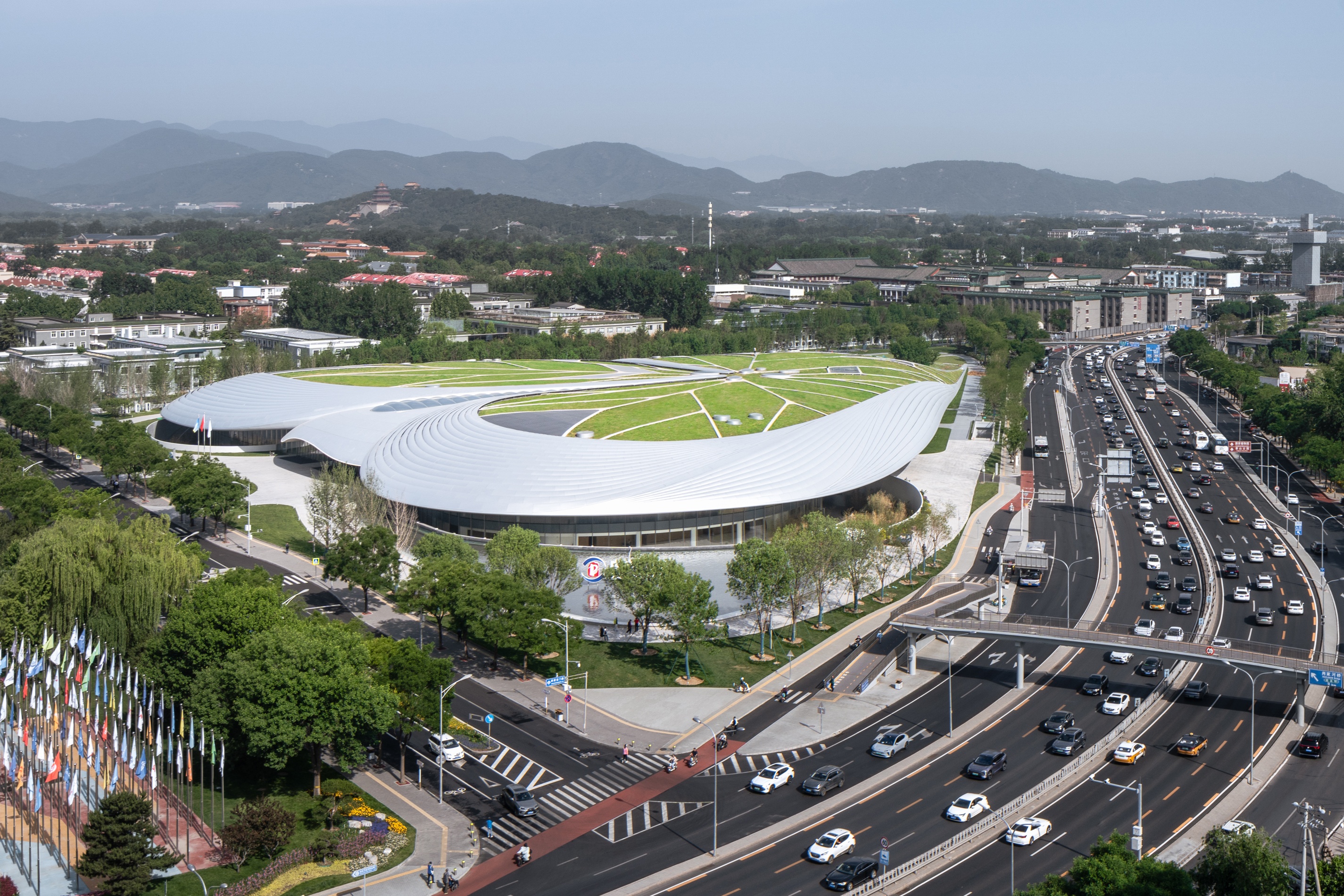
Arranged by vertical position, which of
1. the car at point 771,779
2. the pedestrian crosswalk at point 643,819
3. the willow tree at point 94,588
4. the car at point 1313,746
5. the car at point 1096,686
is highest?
the willow tree at point 94,588

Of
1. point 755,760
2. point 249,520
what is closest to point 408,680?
point 755,760

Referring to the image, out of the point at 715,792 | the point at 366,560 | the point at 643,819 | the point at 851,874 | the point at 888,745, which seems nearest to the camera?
the point at 851,874

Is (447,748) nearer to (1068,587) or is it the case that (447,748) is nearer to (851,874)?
(851,874)

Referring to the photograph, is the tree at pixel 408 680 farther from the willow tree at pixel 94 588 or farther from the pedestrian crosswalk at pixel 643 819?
the willow tree at pixel 94 588

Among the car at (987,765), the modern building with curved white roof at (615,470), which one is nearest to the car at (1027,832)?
the car at (987,765)

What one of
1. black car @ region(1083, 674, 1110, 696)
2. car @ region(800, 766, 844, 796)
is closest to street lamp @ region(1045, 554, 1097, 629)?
black car @ region(1083, 674, 1110, 696)

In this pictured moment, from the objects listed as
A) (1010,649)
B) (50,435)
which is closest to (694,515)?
(1010,649)
